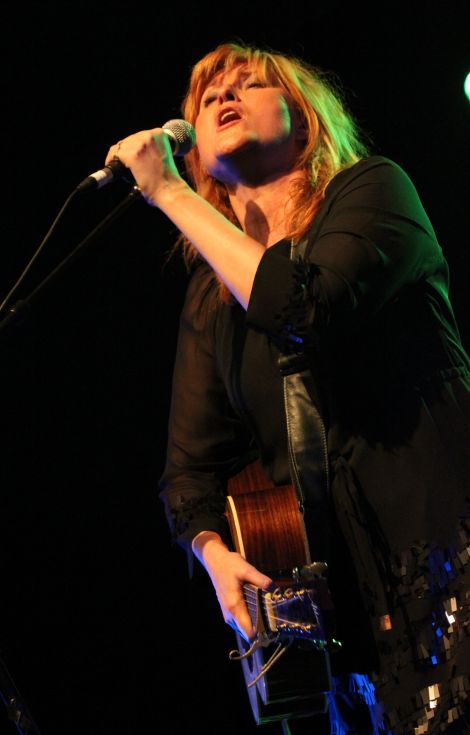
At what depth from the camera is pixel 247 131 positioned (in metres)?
2.08

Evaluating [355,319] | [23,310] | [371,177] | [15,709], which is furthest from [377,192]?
[15,709]

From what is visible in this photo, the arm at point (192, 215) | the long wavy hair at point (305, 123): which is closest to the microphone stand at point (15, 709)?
the arm at point (192, 215)

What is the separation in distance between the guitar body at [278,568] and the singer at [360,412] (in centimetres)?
4

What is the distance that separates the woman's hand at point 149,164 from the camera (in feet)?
5.53

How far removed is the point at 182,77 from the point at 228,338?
1.70m

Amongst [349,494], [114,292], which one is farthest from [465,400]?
[114,292]

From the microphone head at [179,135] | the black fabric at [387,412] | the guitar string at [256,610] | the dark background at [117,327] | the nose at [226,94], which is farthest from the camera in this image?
the dark background at [117,327]

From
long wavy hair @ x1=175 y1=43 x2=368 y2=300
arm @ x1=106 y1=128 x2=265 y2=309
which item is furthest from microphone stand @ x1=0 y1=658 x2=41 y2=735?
long wavy hair @ x1=175 y1=43 x2=368 y2=300

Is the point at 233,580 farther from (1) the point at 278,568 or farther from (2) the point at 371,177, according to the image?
(2) the point at 371,177

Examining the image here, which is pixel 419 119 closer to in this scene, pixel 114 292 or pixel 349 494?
pixel 114 292

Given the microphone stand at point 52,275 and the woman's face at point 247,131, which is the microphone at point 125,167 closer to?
the microphone stand at point 52,275

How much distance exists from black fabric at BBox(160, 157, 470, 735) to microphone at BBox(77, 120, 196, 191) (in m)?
0.36

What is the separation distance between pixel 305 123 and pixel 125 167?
2.50 feet

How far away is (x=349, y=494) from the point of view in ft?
5.17
